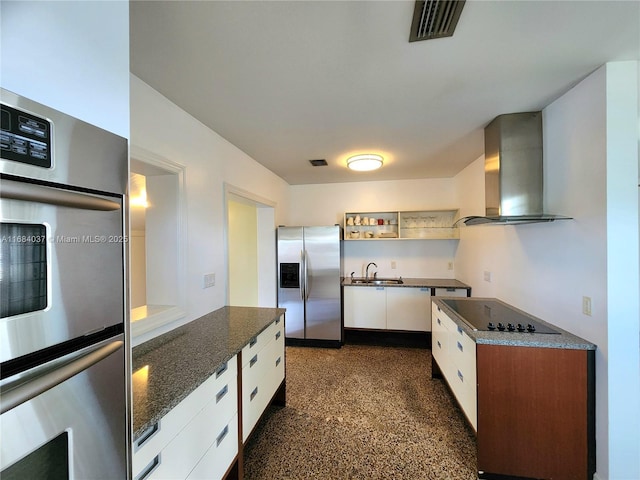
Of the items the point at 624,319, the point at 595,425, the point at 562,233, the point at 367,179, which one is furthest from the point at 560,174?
the point at 367,179

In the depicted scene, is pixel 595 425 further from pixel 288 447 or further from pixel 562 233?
pixel 288 447

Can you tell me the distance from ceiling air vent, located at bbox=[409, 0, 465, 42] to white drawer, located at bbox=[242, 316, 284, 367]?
1.99 m

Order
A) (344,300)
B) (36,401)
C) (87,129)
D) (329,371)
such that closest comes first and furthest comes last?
(36,401) < (87,129) < (329,371) < (344,300)

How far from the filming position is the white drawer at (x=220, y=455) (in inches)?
50.1

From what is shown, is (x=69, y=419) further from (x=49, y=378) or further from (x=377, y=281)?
(x=377, y=281)

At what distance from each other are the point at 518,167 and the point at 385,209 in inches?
91.2

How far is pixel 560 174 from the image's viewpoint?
1920 millimetres

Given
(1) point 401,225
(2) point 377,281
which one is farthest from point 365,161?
(2) point 377,281

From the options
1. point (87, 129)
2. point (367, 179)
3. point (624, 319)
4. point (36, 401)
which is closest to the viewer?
point (36, 401)

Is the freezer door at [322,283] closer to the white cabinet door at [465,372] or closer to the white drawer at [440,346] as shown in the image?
the white drawer at [440,346]

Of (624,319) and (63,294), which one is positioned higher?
(63,294)

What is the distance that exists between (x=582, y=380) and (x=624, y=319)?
1.41 ft

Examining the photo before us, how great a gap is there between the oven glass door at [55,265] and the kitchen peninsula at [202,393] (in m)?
0.55

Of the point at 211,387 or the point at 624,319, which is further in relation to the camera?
the point at 624,319
